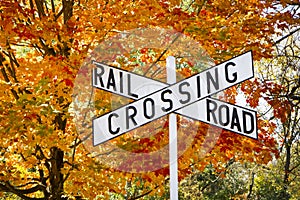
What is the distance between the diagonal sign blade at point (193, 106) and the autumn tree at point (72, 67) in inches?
80.5

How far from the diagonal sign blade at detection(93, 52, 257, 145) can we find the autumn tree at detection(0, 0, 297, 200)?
6.71 ft

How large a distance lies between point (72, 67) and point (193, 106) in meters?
2.71

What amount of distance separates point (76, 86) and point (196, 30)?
1.39 m

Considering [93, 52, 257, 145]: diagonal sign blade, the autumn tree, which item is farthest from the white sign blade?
the autumn tree

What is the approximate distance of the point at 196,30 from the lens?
5102 millimetres

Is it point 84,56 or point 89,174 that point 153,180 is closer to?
point 89,174

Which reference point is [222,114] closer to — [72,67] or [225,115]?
[225,115]

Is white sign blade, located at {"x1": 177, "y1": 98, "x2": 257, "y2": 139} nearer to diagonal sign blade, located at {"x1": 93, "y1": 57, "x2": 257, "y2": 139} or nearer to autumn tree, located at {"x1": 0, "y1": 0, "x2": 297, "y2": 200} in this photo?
diagonal sign blade, located at {"x1": 93, "y1": 57, "x2": 257, "y2": 139}

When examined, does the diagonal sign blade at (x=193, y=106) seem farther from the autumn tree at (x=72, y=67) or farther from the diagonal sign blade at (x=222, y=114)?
the autumn tree at (x=72, y=67)

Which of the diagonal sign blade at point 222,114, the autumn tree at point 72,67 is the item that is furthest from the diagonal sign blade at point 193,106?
the autumn tree at point 72,67

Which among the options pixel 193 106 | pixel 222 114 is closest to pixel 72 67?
pixel 193 106

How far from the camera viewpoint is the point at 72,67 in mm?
5016

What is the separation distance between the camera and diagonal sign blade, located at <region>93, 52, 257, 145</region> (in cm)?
246

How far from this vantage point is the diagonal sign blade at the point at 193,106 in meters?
2.46
